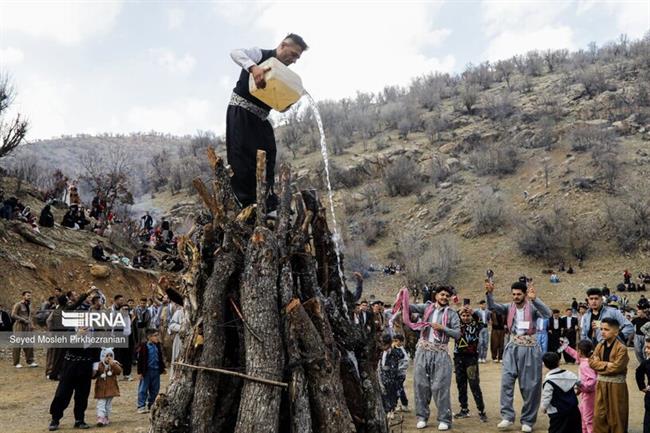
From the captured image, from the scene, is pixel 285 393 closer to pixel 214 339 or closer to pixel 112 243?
pixel 214 339

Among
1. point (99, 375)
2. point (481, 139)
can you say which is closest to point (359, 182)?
point (481, 139)

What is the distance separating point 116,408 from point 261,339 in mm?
6990

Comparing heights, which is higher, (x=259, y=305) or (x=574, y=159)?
(x=574, y=159)

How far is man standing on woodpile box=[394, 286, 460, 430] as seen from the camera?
813 centimetres

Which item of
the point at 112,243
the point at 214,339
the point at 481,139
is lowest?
the point at 214,339

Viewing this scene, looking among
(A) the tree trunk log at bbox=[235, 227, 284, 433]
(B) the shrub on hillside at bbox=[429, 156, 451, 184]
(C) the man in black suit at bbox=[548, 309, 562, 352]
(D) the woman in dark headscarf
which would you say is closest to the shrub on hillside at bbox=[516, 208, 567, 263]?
(B) the shrub on hillside at bbox=[429, 156, 451, 184]

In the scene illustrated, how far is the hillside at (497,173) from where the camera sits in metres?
28.9

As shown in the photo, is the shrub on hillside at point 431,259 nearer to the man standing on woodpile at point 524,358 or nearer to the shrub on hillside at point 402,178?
the shrub on hillside at point 402,178

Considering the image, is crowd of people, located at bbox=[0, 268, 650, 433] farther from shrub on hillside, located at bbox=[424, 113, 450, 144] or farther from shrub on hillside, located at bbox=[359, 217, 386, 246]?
shrub on hillside, located at bbox=[424, 113, 450, 144]

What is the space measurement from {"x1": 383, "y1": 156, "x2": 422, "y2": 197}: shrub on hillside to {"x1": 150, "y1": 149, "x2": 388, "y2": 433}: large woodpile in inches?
1290

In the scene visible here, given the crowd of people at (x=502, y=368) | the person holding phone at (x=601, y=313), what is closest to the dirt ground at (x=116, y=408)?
the crowd of people at (x=502, y=368)

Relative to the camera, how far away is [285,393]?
5.04 m

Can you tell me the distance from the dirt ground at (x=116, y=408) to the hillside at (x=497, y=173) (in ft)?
47.2

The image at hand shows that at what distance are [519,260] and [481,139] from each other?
13669 mm
